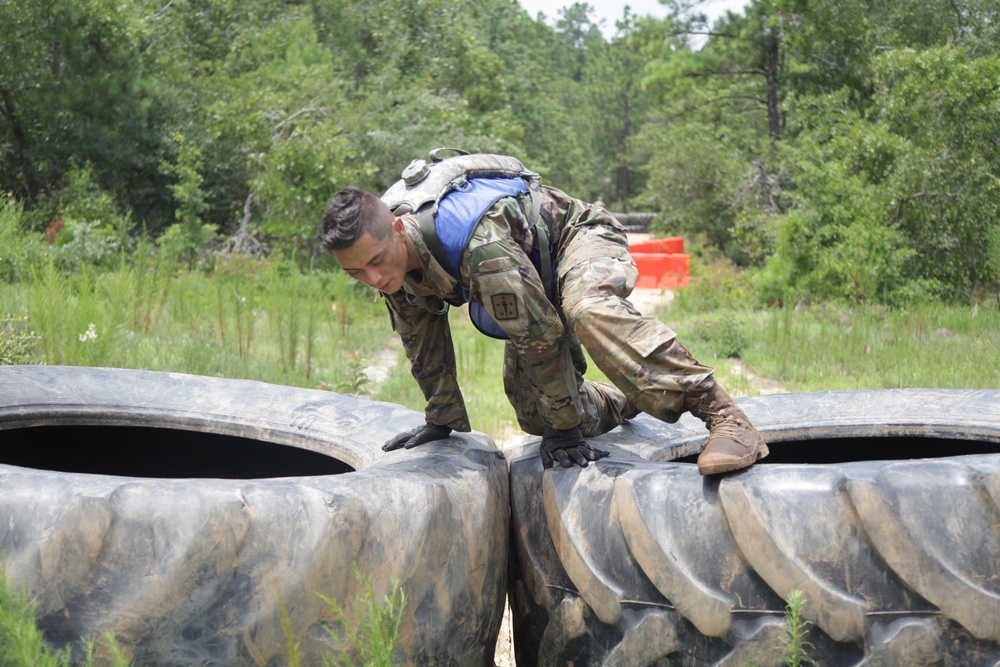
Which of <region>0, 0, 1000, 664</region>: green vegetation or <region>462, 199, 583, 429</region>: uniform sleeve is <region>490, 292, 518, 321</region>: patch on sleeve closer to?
<region>462, 199, 583, 429</region>: uniform sleeve

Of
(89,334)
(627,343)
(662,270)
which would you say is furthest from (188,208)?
(627,343)

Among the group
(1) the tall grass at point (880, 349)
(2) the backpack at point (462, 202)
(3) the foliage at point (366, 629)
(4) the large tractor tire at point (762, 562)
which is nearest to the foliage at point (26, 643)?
(3) the foliage at point (366, 629)

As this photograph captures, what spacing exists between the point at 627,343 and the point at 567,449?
345 millimetres

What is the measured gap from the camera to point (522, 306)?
2.65m

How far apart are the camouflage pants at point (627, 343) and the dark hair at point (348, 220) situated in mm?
578

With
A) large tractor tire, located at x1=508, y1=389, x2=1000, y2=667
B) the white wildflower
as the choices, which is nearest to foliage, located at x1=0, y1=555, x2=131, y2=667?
large tractor tire, located at x1=508, y1=389, x2=1000, y2=667

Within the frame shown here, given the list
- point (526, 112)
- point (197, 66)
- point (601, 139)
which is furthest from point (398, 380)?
point (601, 139)

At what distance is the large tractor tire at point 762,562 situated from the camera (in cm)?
213

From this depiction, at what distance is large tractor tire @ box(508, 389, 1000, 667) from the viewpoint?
213 cm

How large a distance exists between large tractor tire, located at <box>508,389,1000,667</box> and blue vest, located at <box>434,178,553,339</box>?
62 cm

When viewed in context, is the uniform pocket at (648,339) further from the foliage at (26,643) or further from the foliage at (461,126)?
the foliage at (461,126)

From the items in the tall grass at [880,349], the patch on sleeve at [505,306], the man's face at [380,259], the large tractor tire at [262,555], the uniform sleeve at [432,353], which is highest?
the man's face at [380,259]

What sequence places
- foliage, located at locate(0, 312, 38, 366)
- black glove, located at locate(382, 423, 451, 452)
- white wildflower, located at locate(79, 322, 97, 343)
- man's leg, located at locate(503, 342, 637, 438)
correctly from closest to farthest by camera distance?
black glove, located at locate(382, 423, 451, 452), man's leg, located at locate(503, 342, 637, 438), foliage, located at locate(0, 312, 38, 366), white wildflower, located at locate(79, 322, 97, 343)

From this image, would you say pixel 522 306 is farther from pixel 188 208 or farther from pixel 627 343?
pixel 188 208
